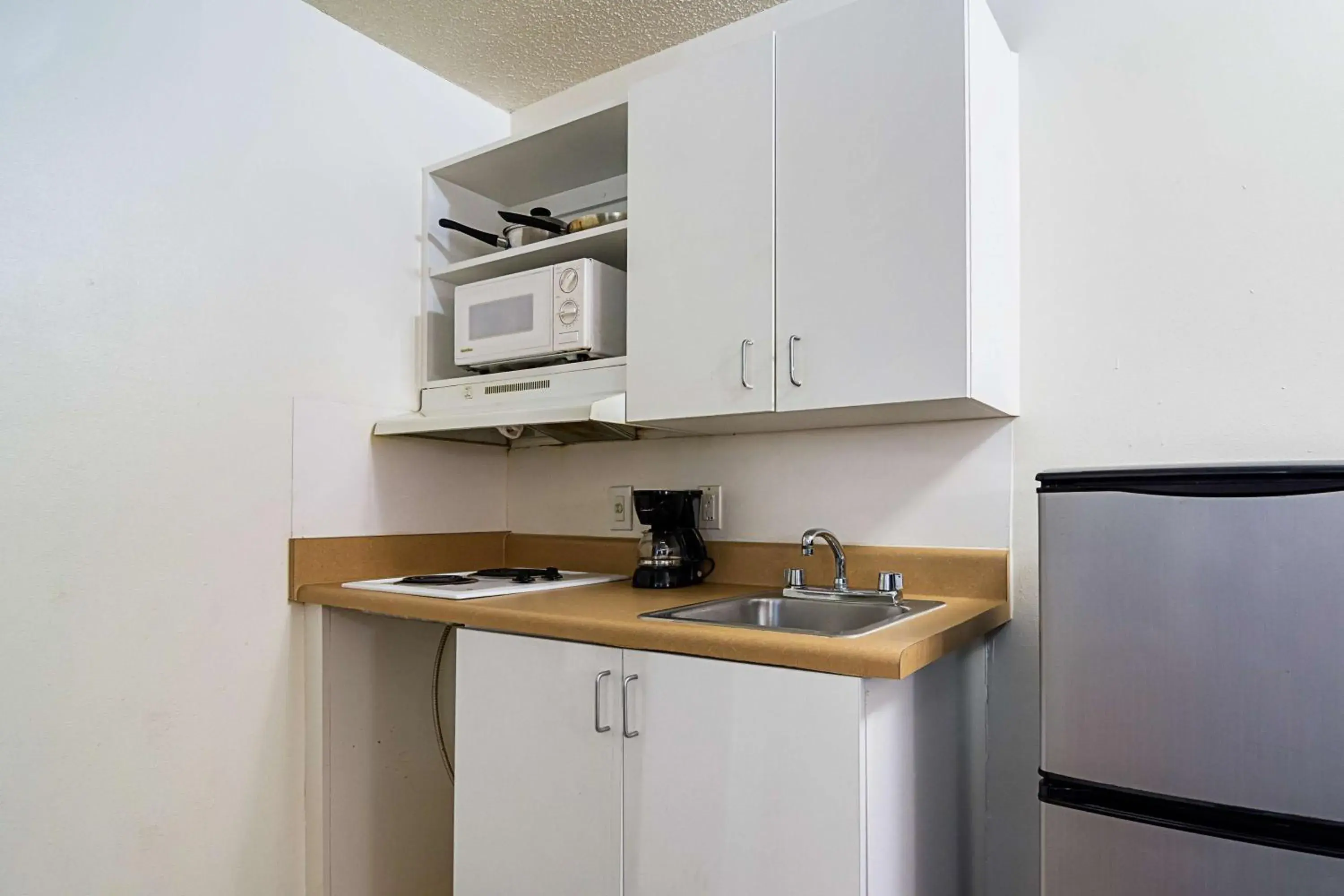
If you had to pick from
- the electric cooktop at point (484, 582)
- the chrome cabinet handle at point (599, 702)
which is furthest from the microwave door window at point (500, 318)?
the chrome cabinet handle at point (599, 702)

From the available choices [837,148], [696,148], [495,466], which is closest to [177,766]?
[495,466]

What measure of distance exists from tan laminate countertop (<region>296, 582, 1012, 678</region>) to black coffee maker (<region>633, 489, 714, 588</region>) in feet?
0.12

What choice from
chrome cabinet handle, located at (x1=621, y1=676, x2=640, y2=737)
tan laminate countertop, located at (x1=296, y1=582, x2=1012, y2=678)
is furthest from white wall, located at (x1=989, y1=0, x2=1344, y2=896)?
chrome cabinet handle, located at (x1=621, y1=676, x2=640, y2=737)

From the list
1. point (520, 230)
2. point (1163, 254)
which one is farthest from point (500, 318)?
point (1163, 254)

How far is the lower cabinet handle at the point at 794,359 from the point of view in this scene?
1.61m

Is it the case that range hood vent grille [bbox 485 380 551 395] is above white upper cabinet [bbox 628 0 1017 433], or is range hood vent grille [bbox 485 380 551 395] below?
below

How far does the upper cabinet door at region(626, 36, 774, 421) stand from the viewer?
5.44ft

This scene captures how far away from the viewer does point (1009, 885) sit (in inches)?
66.8

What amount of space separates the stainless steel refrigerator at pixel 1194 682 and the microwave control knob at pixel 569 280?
3.90 feet

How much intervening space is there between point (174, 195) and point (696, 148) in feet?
3.70

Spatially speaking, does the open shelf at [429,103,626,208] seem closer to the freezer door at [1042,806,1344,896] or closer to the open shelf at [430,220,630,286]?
the open shelf at [430,220,630,286]

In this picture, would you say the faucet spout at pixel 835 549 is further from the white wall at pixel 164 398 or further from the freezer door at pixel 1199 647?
the white wall at pixel 164 398

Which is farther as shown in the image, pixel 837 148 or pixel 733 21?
pixel 733 21

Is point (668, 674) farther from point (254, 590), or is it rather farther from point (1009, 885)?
point (254, 590)
